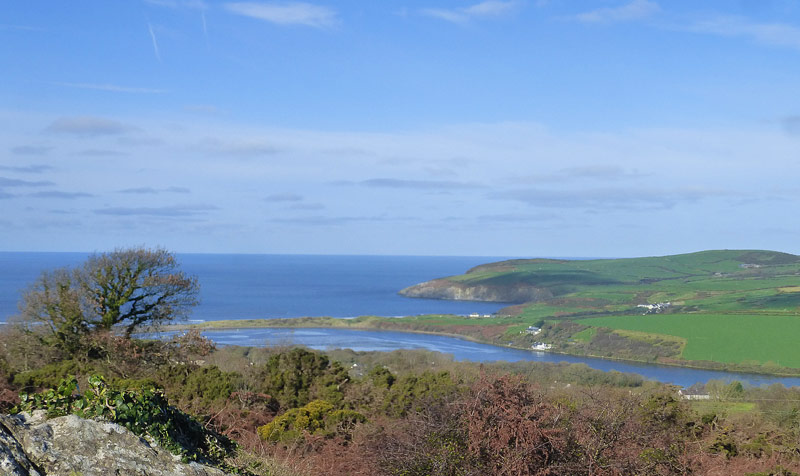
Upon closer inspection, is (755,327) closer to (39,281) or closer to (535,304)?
(535,304)

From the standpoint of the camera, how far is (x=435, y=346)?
85.4 m

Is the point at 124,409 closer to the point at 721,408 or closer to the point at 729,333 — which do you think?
the point at 721,408

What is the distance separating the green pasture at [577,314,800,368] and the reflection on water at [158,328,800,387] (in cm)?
486

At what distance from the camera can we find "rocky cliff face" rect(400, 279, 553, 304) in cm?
14600

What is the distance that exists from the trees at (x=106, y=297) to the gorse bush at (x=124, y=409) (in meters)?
18.2

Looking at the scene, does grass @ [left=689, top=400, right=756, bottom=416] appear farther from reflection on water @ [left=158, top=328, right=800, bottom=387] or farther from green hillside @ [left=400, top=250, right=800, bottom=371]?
green hillside @ [left=400, top=250, right=800, bottom=371]

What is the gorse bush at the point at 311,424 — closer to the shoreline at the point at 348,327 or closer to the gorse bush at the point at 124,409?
the gorse bush at the point at 124,409

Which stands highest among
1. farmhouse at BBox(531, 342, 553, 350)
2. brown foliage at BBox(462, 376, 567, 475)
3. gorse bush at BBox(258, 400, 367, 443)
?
brown foliage at BBox(462, 376, 567, 475)

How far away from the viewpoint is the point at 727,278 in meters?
143

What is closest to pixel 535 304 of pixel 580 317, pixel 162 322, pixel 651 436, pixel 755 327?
pixel 580 317

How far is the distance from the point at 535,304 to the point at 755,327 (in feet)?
143

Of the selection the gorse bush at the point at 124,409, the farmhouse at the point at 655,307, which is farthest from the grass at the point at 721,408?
the farmhouse at the point at 655,307

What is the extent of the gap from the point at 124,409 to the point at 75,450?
1.72ft

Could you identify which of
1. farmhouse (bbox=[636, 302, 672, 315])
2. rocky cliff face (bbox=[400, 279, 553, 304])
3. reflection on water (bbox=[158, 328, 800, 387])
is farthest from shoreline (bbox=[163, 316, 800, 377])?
rocky cliff face (bbox=[400, 279, 553, 304])
